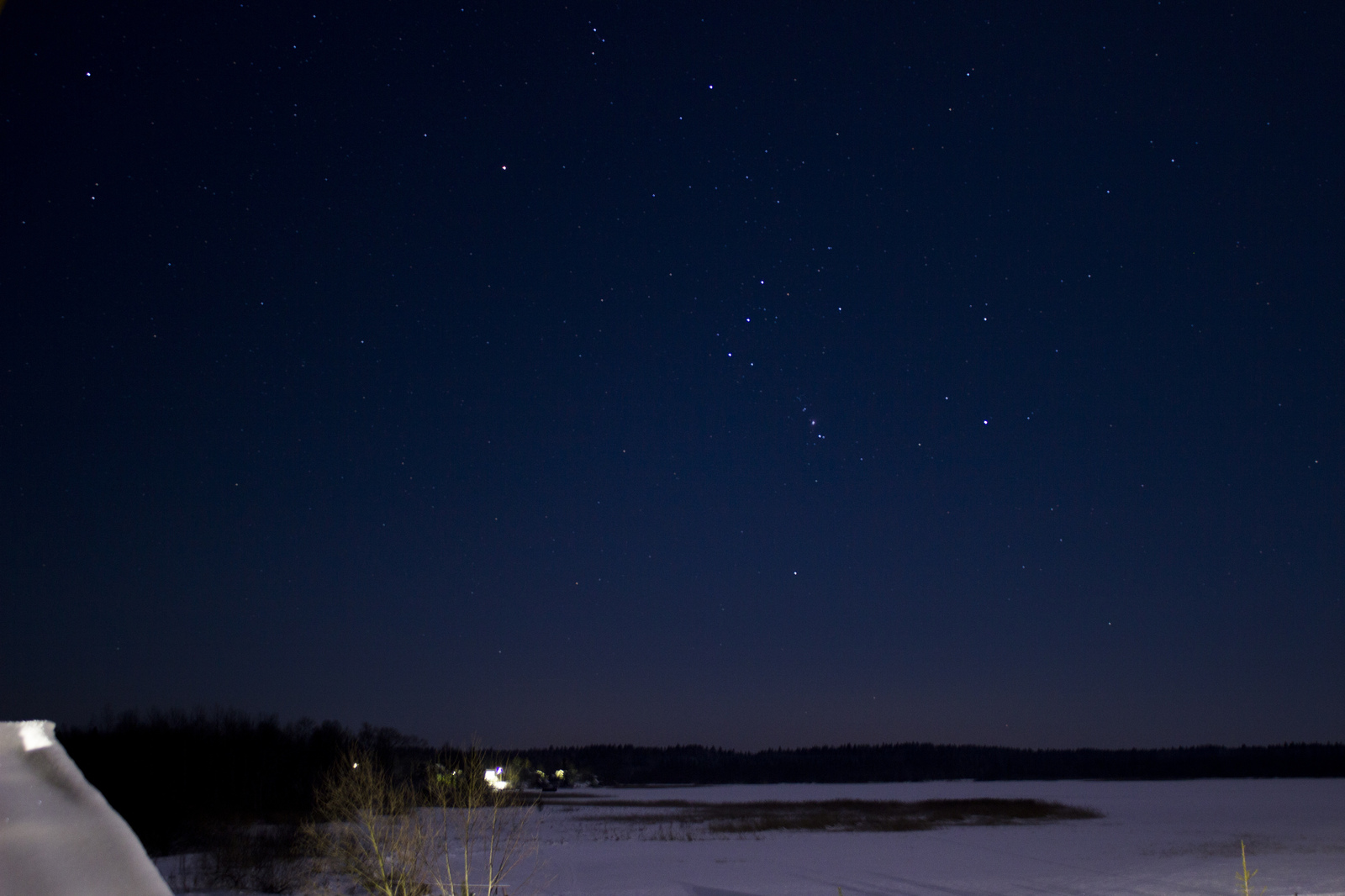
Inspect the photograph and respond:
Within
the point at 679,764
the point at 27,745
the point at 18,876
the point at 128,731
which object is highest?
the point at 27,745

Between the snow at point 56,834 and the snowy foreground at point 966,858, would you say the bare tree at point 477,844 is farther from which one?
the snow at point 56,834

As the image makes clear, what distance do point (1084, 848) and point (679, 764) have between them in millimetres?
152003

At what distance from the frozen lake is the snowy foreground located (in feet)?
0.22

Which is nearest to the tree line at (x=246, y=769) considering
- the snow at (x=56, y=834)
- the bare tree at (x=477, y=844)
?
the bare tree at (x=477, y=844)

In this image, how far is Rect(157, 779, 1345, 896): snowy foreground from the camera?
29016 millimetres

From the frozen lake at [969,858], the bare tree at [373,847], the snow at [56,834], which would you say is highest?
the snow at [56,834]

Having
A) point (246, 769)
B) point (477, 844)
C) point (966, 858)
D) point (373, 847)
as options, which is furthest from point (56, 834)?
point (246, 769)

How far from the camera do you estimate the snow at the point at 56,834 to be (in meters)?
1.16

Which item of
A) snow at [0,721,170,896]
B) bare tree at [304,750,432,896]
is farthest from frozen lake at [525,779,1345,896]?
snow at [0,721,170,896]

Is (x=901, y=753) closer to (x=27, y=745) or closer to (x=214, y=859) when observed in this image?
(x=214, y=859)

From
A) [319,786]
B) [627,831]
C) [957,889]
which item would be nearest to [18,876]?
[957,889]

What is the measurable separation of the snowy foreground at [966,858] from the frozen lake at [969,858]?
0.22 feet

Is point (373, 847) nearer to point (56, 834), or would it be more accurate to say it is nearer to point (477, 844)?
point (477, 844)

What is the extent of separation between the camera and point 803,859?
120 ft
